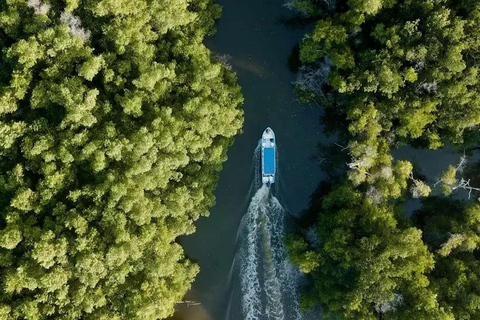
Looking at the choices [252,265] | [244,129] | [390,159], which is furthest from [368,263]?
[244,129]

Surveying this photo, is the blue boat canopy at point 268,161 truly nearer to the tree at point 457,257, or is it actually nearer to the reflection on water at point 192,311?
the reflection on water at point 192,311

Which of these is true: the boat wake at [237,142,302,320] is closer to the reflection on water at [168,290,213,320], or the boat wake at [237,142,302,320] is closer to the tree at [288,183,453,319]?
the reflection on water at [168,290,213,320]

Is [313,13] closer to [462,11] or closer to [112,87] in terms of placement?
[462,11]

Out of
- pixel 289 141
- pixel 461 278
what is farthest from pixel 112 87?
pixel 461 278

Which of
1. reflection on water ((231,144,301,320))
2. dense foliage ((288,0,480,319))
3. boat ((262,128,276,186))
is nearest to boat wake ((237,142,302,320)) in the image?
reflection on water ((231,144,301,320))

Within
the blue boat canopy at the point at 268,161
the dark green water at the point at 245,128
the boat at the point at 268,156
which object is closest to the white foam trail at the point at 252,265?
the dark green water at the point at 245,128
